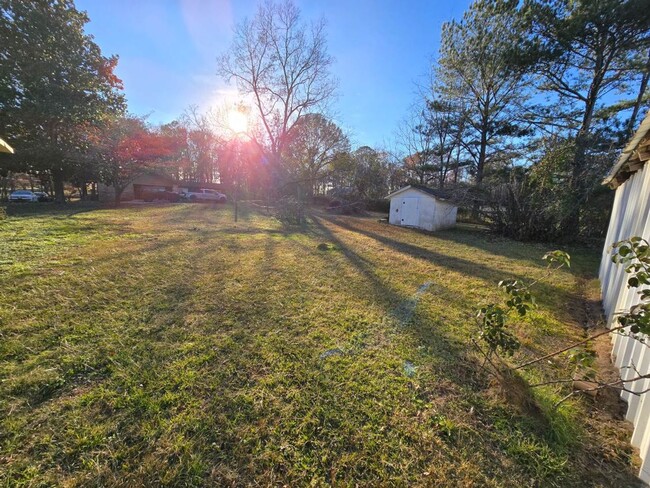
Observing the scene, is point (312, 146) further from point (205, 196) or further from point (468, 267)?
point (468, 267)

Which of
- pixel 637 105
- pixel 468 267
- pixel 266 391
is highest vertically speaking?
pixel 637 105

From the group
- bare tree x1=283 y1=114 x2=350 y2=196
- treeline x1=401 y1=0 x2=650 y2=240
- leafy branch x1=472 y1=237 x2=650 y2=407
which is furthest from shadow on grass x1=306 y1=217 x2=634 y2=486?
bare tree x1=283 y1=114 x2=350 y2=196

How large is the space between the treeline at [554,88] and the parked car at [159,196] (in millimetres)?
25489

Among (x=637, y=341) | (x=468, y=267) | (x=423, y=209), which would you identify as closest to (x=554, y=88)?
(x=423, y=209)

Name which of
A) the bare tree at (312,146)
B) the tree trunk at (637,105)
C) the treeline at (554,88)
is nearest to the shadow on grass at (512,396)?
the treeline at (554,88)

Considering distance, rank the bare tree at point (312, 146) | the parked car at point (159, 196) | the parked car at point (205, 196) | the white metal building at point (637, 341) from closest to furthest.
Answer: the white metal building at point (637, 341)
the bare tree at point (312, 146)
the parked car at point (159, 196)
the parked car at point (205, 196)

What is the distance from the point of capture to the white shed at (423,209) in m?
14.0

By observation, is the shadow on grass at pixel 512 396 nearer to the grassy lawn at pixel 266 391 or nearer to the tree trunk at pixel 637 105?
the grassy lawn at pixel 266 391

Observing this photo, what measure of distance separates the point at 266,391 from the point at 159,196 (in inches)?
1101

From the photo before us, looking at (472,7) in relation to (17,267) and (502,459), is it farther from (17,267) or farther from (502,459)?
(17,267)

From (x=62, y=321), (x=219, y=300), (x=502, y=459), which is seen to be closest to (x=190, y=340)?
(x=219, y=300)

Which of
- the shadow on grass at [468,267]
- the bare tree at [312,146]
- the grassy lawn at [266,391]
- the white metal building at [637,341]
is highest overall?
the bare tree at [312,146]

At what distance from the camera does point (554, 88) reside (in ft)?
42.0

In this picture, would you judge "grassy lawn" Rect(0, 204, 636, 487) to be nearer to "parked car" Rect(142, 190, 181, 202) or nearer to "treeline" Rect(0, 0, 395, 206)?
"treeline" Rect(0, 0, 395, 206)
